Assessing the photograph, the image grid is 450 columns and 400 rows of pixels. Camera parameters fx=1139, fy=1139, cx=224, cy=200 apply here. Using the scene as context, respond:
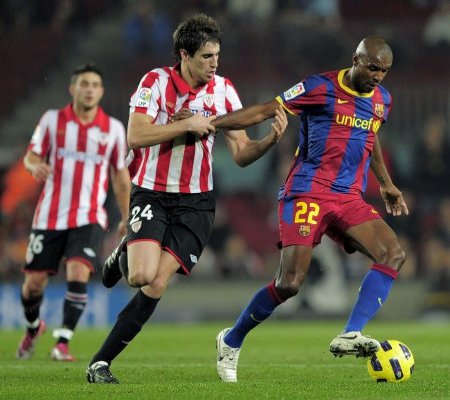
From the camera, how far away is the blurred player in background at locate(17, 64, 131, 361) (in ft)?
31.0

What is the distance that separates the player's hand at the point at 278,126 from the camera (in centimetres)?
680

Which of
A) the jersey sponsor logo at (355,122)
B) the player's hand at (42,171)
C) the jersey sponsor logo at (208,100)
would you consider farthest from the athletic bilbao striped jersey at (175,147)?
the player's hand at (42,171)

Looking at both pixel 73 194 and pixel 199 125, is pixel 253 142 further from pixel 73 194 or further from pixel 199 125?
pixel 73 194

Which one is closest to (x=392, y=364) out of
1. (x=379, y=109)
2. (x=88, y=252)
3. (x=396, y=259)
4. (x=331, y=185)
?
(x=396, y=259)

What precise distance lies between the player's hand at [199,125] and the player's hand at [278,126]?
0.42 metres

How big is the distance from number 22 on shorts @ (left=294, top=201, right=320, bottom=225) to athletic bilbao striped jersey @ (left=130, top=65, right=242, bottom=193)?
60 centimetres

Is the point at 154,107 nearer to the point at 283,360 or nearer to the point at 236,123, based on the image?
the point at 236,123

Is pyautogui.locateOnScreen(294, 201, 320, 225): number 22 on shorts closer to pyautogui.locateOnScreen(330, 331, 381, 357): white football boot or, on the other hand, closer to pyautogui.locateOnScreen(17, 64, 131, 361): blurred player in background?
pyautogui.locateOnScreen(330, 331, 381, 357): white football boot

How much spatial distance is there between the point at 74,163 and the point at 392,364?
388cm

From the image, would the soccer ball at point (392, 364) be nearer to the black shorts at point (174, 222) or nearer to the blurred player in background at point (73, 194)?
the black shorts at point (174, 222)

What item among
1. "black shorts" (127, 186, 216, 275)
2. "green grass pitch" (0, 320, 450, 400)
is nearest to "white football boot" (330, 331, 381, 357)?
"green grass pitch" (0, 320, 450, 400)

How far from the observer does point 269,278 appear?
51.7ft

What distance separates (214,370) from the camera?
8.10 m

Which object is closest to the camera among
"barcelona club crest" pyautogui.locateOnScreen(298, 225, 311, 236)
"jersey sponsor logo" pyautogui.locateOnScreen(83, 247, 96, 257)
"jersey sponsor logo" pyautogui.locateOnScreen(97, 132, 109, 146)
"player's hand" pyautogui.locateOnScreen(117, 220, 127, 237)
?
"barcelona club crest" pyautogui.locateOnScreen(298, 225, 311, 236)
